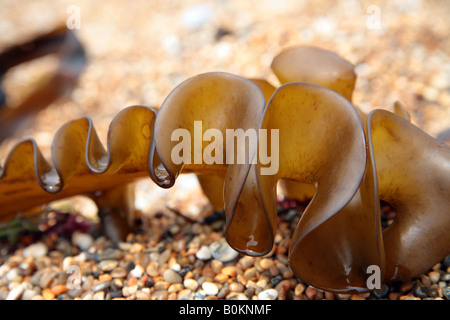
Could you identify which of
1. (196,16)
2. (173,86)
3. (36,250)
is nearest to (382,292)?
(36,250)

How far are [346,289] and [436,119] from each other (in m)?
1.09

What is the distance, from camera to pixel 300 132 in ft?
2.49

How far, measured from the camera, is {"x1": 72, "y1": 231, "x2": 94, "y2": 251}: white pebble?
1.11 m

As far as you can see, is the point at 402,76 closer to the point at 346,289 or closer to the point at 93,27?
the point at 346,289

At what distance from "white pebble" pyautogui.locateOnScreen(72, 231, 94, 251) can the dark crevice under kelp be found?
280 millimetres

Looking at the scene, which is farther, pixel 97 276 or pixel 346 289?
pixel 97 276

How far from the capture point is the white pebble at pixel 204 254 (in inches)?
37.9

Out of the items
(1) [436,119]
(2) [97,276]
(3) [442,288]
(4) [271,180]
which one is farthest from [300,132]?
(1) [436,119]

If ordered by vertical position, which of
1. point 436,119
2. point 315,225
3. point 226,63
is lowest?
point 436,119

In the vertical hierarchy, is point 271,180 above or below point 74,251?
above

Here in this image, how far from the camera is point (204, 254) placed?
968 millimetres

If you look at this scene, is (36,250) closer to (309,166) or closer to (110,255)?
(110,255)

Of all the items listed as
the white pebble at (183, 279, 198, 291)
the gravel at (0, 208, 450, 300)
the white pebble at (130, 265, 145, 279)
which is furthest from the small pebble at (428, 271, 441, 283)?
the white pebble at (130, 265, 145, 279)

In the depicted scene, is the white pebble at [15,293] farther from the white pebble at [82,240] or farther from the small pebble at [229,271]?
the small pebble at [229,271]
